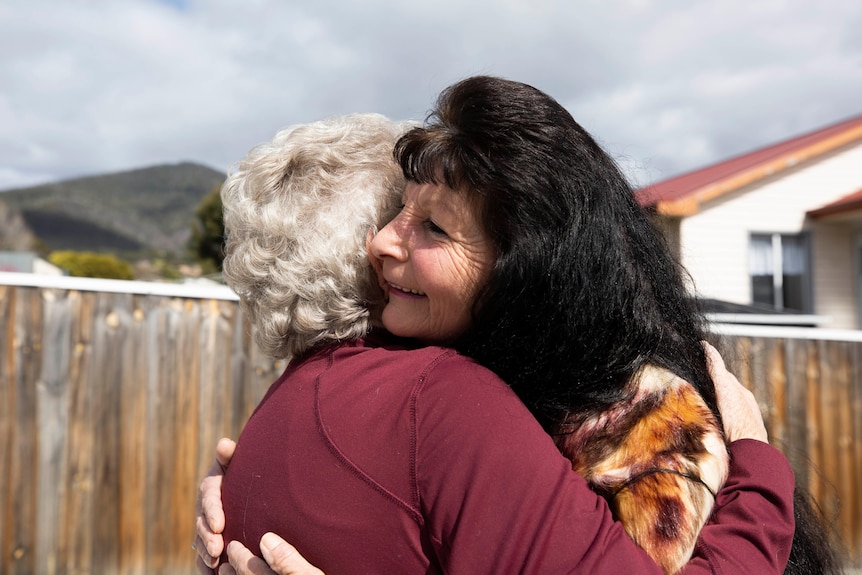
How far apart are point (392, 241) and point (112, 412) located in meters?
3.73

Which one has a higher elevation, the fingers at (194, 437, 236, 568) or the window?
the window

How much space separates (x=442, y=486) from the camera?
3.83 ft

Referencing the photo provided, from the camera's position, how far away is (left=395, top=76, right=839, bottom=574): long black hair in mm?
1262

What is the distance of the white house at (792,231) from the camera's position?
482 inches

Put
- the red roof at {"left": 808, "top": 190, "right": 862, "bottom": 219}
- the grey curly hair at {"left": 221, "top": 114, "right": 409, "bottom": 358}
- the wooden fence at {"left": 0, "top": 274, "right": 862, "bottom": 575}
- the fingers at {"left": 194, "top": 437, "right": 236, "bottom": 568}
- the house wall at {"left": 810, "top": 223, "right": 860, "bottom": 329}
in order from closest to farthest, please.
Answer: the grey curly hair at {"left": 221, "top": 114, "right": 409, "bottom": 358}, the fingers at {"left": 194, "top": 437, "right": 236, "bottom": 568}, the wooden fence at {"left": 0, "top": 274, "right": 862, "bottom": 575}, the red roof at {"left": 808, "top": 190, "right": 862, "bottom": 219}, the house wall at {"left": 810, "top": 223, "right": 860, "bottom": 329}

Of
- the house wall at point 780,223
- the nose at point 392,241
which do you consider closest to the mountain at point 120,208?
the house wall at point 780,223

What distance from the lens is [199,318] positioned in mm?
4656

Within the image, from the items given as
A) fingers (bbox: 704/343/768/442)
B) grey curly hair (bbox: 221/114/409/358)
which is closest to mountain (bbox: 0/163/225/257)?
grey curly hair (bbox: 221/114/409/358)

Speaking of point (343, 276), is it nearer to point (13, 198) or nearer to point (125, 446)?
point (125, 446)

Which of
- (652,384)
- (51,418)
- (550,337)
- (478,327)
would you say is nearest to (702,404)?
(652,384)

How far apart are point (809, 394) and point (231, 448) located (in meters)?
4.81

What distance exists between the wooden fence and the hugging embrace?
3239 mm

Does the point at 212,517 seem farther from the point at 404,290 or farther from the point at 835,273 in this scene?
the point at 835,273

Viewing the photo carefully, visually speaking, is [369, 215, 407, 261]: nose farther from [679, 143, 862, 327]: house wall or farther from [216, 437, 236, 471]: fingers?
[679, 143, 862, 327]: house wall
